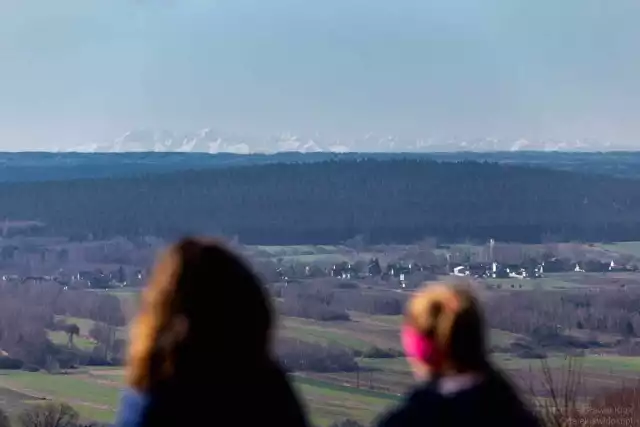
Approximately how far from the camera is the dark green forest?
6309 cm

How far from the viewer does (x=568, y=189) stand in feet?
224

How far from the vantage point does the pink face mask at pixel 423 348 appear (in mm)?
3500

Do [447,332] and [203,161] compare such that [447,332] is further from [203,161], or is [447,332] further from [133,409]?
[203,161]

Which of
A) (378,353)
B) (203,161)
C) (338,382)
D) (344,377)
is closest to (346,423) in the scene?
(338,382)

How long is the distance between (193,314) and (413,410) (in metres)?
0.89

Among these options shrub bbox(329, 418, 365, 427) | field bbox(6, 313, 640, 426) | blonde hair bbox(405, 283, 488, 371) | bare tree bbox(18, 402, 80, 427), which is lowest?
field bbox(6, 313, 640, 426)

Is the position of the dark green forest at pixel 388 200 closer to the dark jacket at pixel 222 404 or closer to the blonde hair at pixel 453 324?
the blonde hair at pixel 453 324

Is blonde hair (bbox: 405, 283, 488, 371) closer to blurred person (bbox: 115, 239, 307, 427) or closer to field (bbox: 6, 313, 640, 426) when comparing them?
blurred person (bbox: 115, 239, 307, 427)

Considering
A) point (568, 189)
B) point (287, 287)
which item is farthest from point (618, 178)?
point (287, 287)

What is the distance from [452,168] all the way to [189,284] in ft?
214

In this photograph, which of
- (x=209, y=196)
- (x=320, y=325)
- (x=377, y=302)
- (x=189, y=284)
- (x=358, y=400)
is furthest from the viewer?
(x=209, y=196)

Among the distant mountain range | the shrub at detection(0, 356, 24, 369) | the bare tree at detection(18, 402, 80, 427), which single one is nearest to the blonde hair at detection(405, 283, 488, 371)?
the bare tree at detection(18, 402, 80, 427)

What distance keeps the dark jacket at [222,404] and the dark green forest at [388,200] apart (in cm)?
5831

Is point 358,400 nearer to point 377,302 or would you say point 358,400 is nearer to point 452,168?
point 377,302
